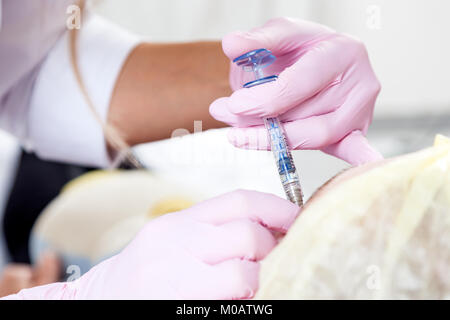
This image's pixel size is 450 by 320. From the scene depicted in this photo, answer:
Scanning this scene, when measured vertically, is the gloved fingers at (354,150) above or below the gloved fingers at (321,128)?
below

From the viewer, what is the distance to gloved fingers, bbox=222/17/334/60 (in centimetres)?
61

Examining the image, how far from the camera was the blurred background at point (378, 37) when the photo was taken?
4.92ft

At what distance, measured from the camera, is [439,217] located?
0.41m

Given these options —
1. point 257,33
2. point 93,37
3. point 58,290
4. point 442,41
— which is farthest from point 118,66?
point 442,41

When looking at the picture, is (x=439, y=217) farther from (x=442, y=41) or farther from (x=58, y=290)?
(x=442, y=41)

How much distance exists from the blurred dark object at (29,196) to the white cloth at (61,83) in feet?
3.01

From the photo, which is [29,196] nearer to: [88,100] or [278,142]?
[88,100]

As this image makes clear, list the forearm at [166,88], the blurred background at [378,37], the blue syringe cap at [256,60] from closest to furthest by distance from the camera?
the blue syringe cap at [256,60] < the forearm at [166,88] < the blurred background at [378,37]

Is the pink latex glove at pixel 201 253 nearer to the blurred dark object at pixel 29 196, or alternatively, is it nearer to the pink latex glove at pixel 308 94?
the pink latex glove at pixel 308 94

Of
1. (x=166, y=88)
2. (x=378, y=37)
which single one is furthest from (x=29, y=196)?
(x=378, y=37)

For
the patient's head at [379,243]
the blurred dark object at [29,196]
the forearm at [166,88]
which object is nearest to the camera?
the patient's head at [379,243]

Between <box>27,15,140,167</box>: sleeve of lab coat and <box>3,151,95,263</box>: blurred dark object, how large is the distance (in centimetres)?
92

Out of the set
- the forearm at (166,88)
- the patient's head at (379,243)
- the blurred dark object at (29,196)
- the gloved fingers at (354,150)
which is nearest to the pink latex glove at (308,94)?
the gloved fingers at (354,150)

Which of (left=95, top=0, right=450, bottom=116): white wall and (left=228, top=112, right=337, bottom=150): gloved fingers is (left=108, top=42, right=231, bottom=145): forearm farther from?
(left=95, top=0, right=450, bottom=116): white wall
